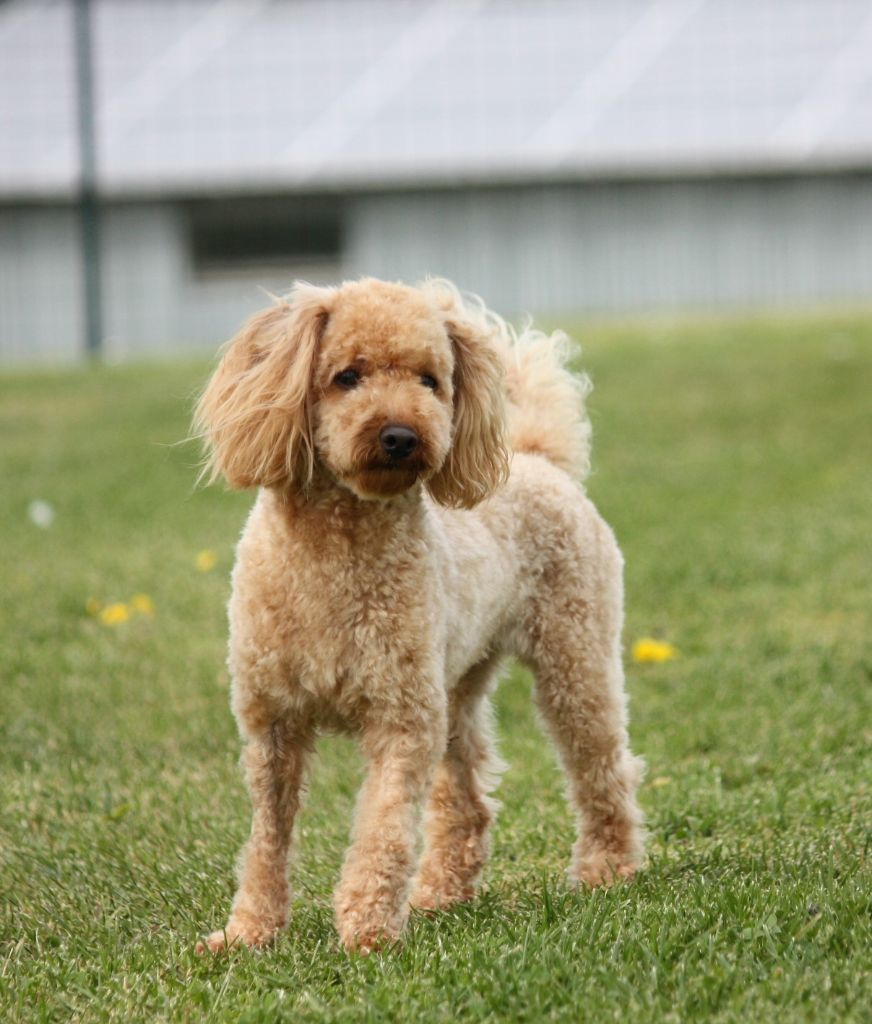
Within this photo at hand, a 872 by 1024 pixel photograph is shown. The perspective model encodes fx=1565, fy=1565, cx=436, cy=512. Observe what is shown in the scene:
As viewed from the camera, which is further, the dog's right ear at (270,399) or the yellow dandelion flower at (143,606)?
the yellow dandelion flower at (143,606)

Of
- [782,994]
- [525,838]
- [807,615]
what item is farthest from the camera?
[807,615]

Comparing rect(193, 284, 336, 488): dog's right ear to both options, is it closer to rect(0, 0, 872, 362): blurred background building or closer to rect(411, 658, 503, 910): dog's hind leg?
rect(411, 658, 503, 910): dog's hind leg

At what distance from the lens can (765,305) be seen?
20.1 meters

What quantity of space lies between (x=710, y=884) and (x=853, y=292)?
A: 694 inches

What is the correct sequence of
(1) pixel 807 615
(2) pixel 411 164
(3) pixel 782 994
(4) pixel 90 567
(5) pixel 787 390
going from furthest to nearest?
1. (2) pixel 411 164
2. (5) pixel 787 390
3. (4) pixel 90 567
4. (1) pixel 807 615
5. (3) pixel 782 994

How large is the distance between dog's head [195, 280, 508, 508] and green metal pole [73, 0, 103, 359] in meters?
13.4

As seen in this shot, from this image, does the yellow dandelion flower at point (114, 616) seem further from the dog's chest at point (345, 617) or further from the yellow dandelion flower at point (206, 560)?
the dog's chest at point (345, 617)

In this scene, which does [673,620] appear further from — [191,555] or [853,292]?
[853,292]

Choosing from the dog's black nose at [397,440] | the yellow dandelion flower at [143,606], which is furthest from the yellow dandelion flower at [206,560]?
the dog's black nose at [397,440]

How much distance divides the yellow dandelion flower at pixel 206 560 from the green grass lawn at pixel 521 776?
69 millimetres

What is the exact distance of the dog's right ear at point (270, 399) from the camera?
3801 mm

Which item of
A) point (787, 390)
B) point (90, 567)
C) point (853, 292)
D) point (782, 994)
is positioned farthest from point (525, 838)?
point (853, 292)

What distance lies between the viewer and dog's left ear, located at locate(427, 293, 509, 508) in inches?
159

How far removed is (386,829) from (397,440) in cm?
93
